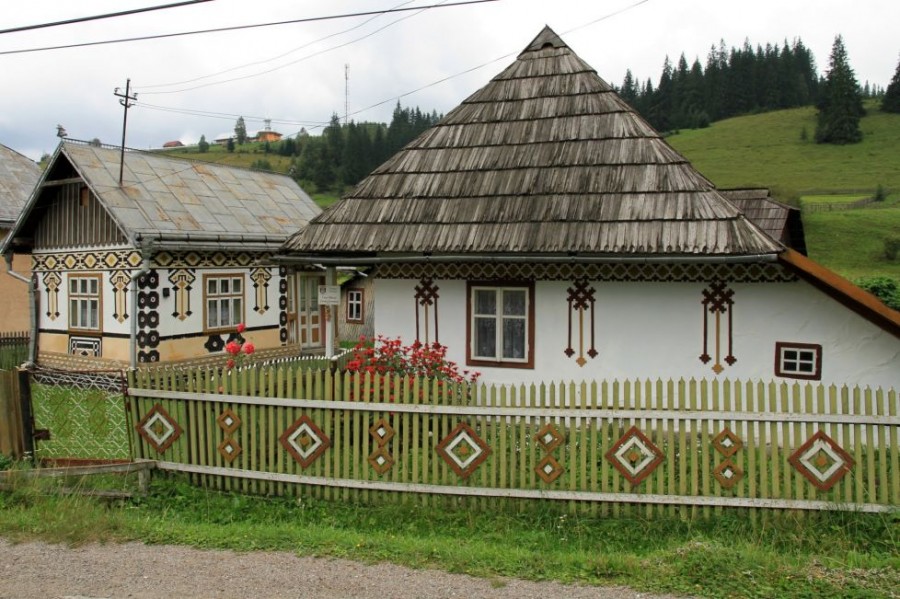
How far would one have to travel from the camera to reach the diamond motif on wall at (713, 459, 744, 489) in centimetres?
586

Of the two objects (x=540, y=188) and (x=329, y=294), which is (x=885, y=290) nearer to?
(x=540, y=188)

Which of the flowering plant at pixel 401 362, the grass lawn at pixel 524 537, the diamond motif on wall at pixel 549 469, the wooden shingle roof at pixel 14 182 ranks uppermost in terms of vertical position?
the wooden shingle roof at pixel 14 182

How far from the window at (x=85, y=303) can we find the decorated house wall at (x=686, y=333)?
31.1ft

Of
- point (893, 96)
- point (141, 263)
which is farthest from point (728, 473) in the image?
point (893, 96)

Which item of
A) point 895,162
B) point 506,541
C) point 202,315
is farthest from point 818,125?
point 506,541

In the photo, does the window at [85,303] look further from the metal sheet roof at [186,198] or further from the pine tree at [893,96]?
the pine tree at [893,96]

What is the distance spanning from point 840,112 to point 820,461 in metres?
79.8

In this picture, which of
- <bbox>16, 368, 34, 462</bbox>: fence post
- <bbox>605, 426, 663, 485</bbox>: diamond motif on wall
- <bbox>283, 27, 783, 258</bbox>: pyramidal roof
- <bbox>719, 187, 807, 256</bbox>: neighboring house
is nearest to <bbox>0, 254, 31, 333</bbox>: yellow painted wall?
<bbox>283, 27, 783, 258</bbox>: pyramidal roof

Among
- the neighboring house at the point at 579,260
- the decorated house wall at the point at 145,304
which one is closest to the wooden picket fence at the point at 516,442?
the neighboring house at the point at 579,260

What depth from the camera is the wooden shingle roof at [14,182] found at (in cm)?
2005

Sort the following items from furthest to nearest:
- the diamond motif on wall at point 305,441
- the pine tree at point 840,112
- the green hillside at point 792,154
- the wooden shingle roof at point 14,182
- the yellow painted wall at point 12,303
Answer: the pine tree at point 840,112
the green hillside at point 792,154
the wooden shingle roof at point 14,182
the yellow painted wall at point 12,303
the diamond motif on wall at point 305,441

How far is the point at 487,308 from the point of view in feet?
31.7

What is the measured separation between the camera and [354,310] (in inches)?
1113

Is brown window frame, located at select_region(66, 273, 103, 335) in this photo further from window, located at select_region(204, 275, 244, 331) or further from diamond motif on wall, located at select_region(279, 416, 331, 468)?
diamond motif on wall, located at select_region(279, 416, 331, 468)
